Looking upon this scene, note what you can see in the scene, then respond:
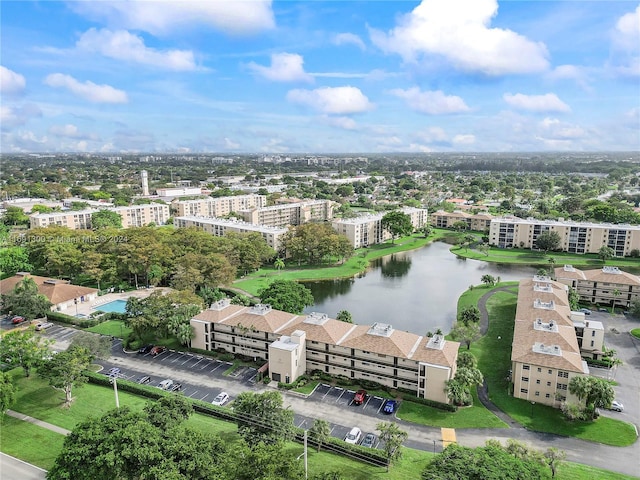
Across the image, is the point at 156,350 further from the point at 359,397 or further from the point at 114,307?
the point at 359,397

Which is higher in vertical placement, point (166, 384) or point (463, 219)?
point (463, 219)

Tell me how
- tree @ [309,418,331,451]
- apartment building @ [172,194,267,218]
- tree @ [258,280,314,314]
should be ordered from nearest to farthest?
1. tree @ [309,418,331,451]
2. tree @ [258,280,314,314]
3. apartment building @ [172,194,267,218]

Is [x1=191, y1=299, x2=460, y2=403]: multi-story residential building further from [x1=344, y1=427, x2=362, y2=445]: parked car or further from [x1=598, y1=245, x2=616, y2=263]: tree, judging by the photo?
[x1=598, y1=245, x2=616, y2=263]: tree

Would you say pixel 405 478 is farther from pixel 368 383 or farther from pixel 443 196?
pixel 443 196

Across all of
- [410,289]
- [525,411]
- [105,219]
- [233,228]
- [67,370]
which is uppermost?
[105,219]

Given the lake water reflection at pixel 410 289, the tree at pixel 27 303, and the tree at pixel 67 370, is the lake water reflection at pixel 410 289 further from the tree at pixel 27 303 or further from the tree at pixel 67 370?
the tree at pixel 27 303

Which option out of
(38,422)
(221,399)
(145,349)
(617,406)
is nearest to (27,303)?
(145,349)

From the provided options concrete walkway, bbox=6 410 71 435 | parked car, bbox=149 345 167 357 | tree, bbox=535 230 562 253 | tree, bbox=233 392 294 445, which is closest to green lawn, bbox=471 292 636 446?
tree, bbox=233 392 294 445
